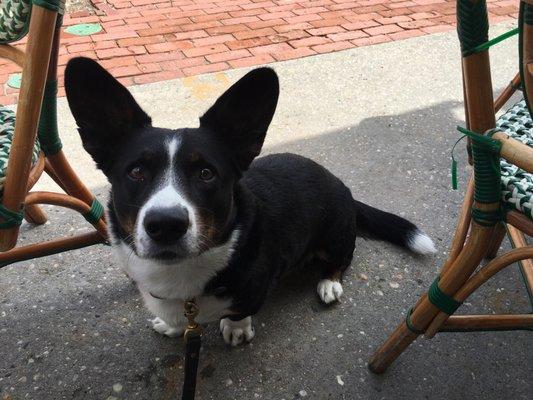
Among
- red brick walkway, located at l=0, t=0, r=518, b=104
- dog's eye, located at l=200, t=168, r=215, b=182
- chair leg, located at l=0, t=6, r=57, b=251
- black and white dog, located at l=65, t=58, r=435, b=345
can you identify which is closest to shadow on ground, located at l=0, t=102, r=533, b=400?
black and white dog, located at l=65, t=58, r=435, b=345

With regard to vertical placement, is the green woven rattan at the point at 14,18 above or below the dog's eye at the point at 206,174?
above

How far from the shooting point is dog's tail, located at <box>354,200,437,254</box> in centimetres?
215

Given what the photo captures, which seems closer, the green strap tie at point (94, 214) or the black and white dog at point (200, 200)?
the black and white dog at point (200, 200)

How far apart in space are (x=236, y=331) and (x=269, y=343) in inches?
5.7

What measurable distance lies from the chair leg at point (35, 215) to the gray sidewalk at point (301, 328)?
1.6 inches

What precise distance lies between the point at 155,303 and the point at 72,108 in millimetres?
695

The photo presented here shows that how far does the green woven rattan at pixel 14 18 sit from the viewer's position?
142 centimetres

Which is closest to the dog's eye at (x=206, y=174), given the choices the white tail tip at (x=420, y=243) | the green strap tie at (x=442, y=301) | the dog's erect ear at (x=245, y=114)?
the dog's erect ear at (x=245, y=114)

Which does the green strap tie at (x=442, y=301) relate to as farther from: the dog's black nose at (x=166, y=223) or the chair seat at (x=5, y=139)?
the chair seat at (x=5, y=139)

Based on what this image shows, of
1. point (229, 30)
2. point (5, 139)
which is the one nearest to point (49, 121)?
point (5, 139)

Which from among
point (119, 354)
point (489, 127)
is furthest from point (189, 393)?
point (489, 127)

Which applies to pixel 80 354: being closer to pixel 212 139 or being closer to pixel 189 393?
pixel 189 393

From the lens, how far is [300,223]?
72.2 inches

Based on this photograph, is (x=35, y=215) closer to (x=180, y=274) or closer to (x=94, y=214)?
(x=94, y=214)
